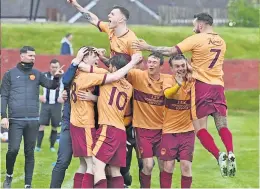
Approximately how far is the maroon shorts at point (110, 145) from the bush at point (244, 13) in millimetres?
29899

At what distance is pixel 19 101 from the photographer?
40.6 feet

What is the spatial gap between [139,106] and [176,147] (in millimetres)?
→ 757

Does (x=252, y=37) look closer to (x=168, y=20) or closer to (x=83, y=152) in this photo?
(x=168, y=20)

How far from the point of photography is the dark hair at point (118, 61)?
10719mm

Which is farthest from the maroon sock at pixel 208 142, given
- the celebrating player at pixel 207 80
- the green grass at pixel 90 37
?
the green grass at pixel 90 37

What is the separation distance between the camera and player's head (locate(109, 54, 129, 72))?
35.1ft

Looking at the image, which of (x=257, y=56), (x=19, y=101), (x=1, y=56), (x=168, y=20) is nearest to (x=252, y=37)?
(x=257, y=56)

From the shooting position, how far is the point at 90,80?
10570 millimetres

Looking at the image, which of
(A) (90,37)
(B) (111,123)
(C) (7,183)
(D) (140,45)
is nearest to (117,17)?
(D) (140,45)

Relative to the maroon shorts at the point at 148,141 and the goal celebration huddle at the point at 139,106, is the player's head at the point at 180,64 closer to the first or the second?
the goal celebration huddle at the point at 139,106

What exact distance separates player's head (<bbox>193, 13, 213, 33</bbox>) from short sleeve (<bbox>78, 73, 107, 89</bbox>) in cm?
156

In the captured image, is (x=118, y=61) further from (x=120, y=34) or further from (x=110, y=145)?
(x=110, y=145)

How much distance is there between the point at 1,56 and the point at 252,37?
1274 cm

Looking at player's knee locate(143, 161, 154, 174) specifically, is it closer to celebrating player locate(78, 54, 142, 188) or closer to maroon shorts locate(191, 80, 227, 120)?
celebrating player locate(78, 54, 142, 188)
